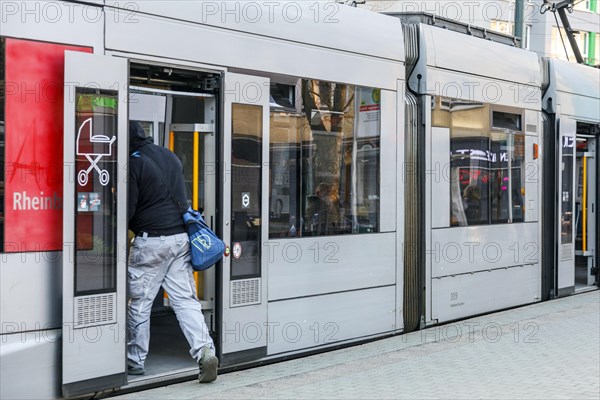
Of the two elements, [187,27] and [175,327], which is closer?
[187,27]

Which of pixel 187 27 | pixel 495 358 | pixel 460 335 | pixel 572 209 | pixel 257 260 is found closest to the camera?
pixel 187 27

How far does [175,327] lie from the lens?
28.4 ft

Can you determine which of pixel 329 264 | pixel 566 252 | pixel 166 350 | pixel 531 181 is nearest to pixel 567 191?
pixel 566 252

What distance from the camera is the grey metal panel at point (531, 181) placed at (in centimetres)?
1151

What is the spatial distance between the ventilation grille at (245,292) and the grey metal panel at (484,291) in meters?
2.76

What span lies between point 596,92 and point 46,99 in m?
9.56

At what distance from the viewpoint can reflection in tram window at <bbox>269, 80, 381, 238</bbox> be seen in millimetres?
7613

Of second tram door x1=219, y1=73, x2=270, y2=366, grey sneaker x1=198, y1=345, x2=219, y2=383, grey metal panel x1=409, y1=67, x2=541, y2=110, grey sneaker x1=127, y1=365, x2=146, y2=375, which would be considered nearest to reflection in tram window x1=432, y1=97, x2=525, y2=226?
grey metal panel x1=409, y1=67, x2=541, y2=110

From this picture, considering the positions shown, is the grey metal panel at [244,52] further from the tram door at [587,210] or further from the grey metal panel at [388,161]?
the tram door at [587,210]

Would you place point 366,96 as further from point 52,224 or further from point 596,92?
point 596,92

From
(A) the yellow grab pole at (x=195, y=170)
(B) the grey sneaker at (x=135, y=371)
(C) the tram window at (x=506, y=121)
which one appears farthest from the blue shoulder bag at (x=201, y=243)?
(C) the tram window at (x=506, y=121)

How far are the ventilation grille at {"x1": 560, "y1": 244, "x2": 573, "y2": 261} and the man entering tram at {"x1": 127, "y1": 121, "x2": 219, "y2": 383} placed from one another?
6824 millimetres

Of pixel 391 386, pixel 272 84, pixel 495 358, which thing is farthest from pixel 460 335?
pixel 272 84

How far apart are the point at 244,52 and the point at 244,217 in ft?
4.19
